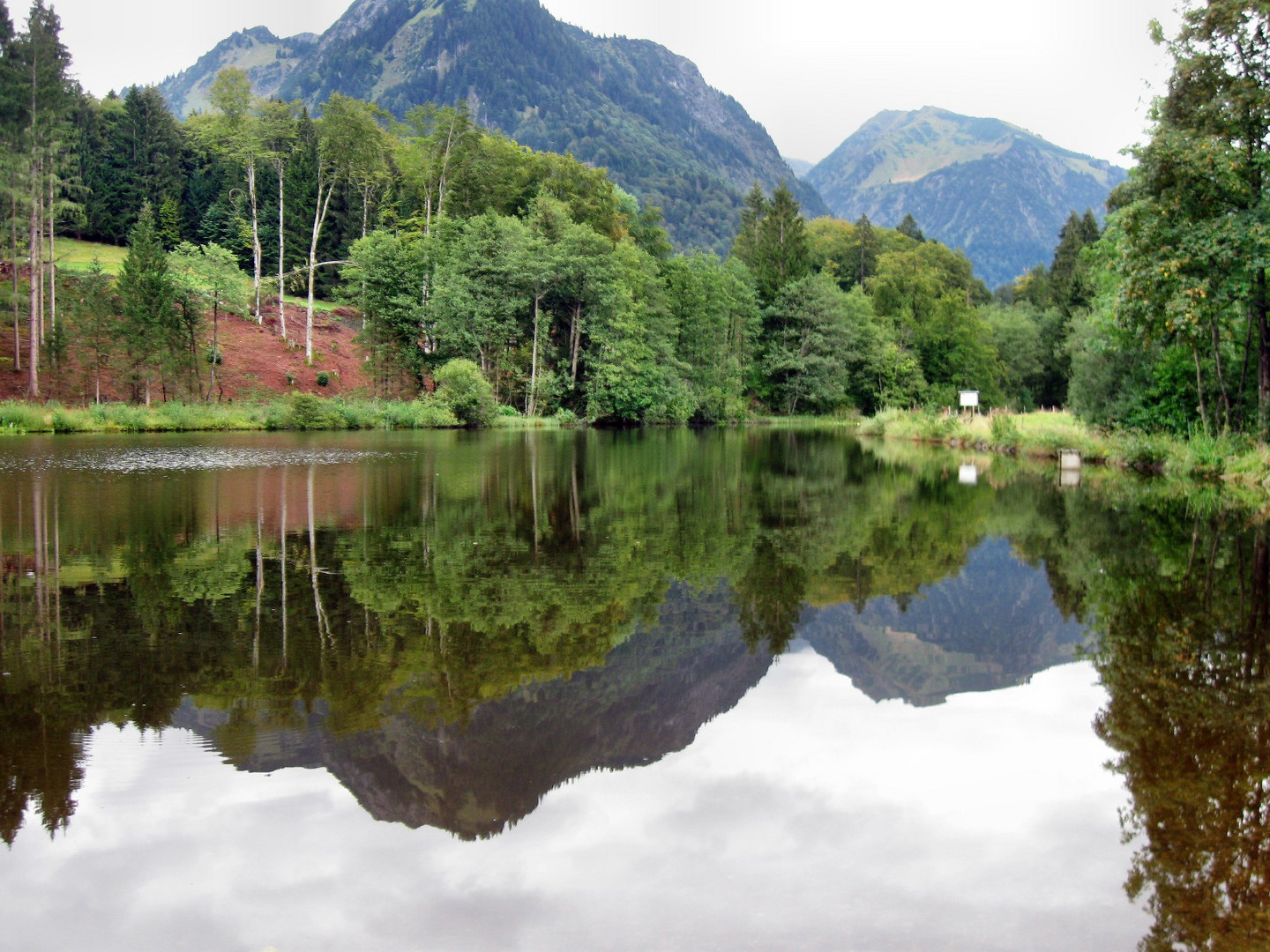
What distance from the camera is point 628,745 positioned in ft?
14.0

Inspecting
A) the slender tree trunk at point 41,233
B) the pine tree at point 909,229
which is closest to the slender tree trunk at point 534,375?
the slender tree trunk at point 41,233

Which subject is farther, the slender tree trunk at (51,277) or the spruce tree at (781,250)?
the spruce tree at (781,250)

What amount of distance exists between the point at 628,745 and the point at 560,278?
46.9 meters

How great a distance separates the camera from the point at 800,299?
67438 millimetres

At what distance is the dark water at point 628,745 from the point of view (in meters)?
2.86

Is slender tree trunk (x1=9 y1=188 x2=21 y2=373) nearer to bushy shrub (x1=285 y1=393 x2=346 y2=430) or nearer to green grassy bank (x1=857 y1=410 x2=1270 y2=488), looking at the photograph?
bushy shrub (x1=285 y1=393 x2=346 y2=430)

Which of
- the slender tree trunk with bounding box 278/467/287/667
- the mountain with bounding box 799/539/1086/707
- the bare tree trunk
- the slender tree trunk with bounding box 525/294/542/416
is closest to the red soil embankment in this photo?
the slender tree trunk with bounding box 525/294/542/416

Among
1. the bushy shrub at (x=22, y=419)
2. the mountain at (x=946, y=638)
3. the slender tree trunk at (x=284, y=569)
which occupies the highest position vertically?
the mountain at (x=946, y=638)

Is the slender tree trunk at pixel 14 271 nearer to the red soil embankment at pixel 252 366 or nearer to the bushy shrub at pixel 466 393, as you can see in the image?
the red soil embankment at pixel 252 366

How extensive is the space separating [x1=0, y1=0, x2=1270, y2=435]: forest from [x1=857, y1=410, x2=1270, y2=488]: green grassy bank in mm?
760

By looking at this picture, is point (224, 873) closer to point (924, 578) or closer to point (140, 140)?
point (924, 578)

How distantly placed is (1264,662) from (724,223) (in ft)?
506

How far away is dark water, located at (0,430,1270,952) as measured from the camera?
2861mm

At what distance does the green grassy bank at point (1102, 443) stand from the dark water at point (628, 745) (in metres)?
8.98
